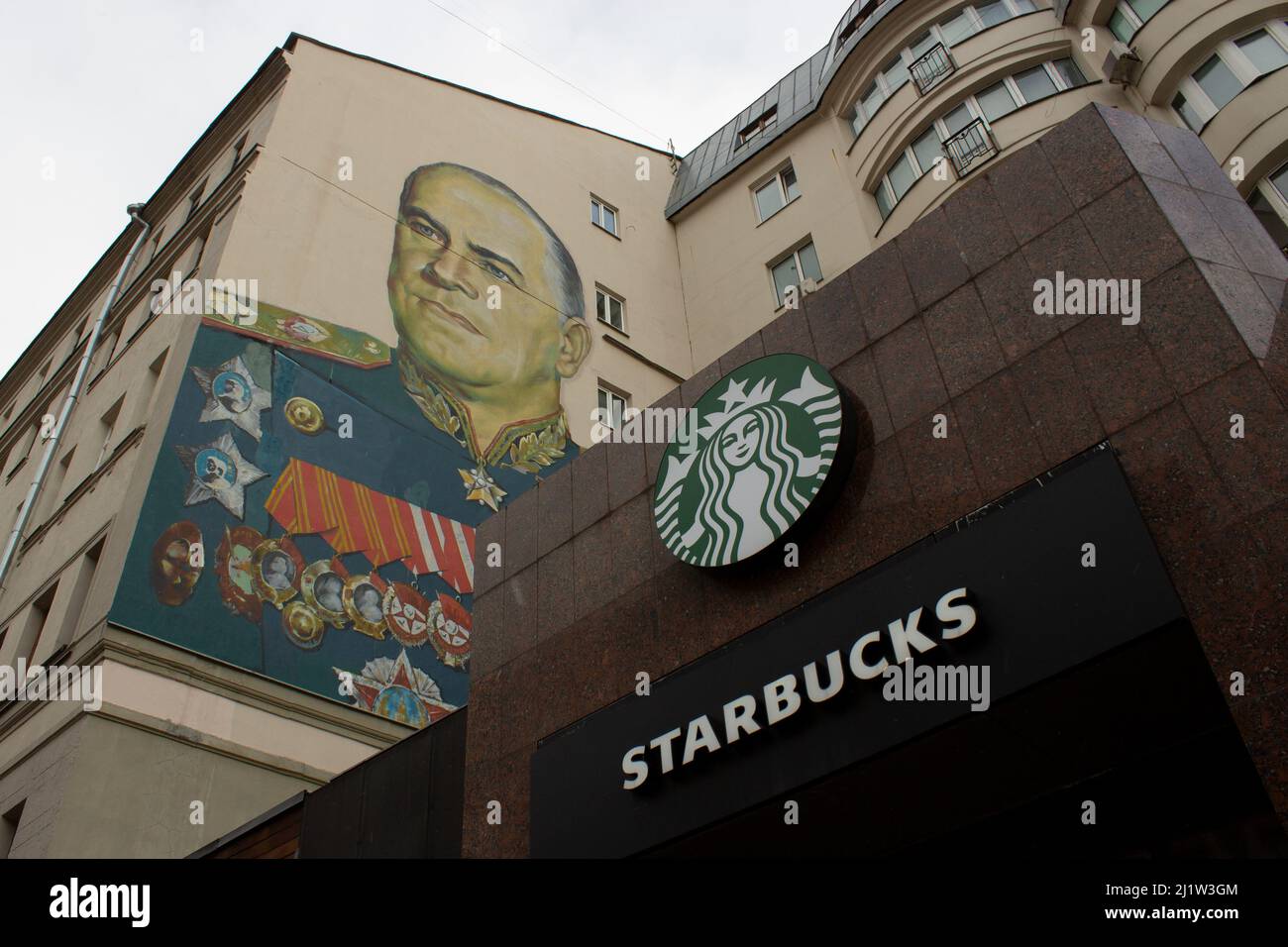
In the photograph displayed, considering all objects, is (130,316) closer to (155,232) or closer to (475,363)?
(155,232)

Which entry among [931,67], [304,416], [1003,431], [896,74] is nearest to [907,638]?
[1003,431]

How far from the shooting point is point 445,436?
20.9 metres

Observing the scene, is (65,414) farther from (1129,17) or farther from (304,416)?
(1129,17)

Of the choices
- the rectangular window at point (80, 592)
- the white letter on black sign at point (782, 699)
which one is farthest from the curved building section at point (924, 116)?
the rectangular window at point (80, 592)

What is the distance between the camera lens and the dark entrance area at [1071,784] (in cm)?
624

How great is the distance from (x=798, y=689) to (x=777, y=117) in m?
23.9

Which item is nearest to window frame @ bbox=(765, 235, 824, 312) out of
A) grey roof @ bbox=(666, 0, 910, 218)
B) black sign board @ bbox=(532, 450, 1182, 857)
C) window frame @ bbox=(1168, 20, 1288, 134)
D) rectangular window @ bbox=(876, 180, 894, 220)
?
rectangular window @ bbox=(876, 180, 894, 220)

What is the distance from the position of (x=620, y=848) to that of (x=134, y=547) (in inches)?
399

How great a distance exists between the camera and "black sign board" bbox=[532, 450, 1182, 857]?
6297 mm

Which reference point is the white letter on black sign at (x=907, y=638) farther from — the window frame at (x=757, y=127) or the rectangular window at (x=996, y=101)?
the window frame at (x=757, y=127)

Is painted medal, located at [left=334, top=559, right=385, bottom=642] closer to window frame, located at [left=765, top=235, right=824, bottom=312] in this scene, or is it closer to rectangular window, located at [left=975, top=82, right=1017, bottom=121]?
window frame, located at [left=765, top=235, right=824, bottom=312]
